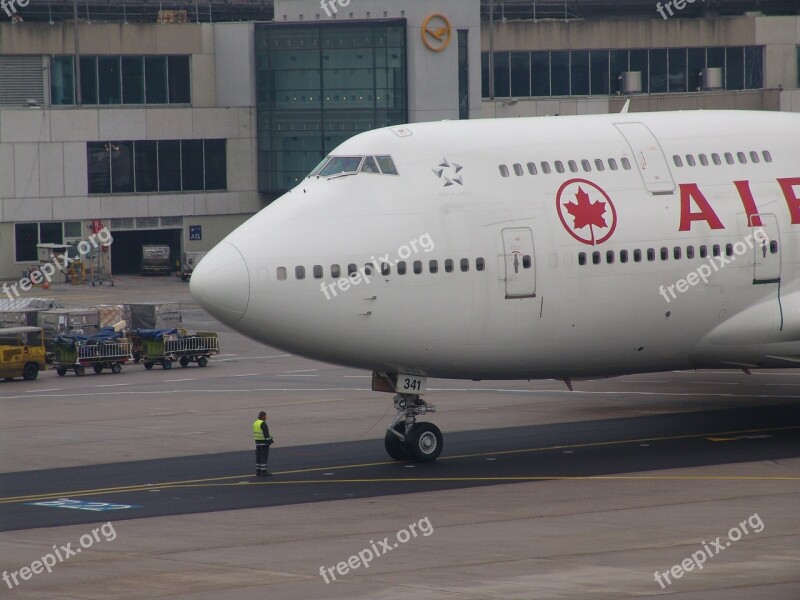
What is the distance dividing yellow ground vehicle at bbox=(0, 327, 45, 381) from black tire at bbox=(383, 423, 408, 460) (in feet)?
87.9

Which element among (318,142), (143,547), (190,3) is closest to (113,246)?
(318,142)

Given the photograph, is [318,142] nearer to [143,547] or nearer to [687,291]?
[687,291]

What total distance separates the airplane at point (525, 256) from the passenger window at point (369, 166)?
0.04 meters

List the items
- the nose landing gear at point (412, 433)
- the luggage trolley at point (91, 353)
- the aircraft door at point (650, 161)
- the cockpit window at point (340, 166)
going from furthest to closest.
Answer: the luggage trolley at point (91, 353)
the aircraft door at point (650, 161)
the nose landing gear at point (412, 433)
the cockpit window at point (340, 166)

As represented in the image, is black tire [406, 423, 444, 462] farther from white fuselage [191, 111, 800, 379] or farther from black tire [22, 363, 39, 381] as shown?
black tire [22, 363, 39, 381]

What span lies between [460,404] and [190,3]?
83.4m

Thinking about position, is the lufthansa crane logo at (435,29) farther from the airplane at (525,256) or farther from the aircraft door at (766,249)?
the aircraft door at (766,249)

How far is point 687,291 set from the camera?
36125mm

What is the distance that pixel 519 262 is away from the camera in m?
34.6

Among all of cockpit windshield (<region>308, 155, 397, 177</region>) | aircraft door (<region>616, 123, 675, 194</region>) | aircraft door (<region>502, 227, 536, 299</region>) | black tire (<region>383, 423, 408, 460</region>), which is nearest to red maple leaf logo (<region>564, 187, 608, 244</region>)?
aircraft door (<region>502, 227, 536, 299</region>)

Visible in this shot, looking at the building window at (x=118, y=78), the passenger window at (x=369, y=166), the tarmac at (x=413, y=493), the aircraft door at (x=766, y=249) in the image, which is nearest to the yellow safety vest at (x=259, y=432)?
the tarmac at (x=413, y=493)

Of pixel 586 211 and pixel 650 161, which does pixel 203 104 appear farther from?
pixel 586 211

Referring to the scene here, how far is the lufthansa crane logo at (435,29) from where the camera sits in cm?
9931

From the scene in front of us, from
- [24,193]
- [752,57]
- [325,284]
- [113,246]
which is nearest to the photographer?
[325,284]
